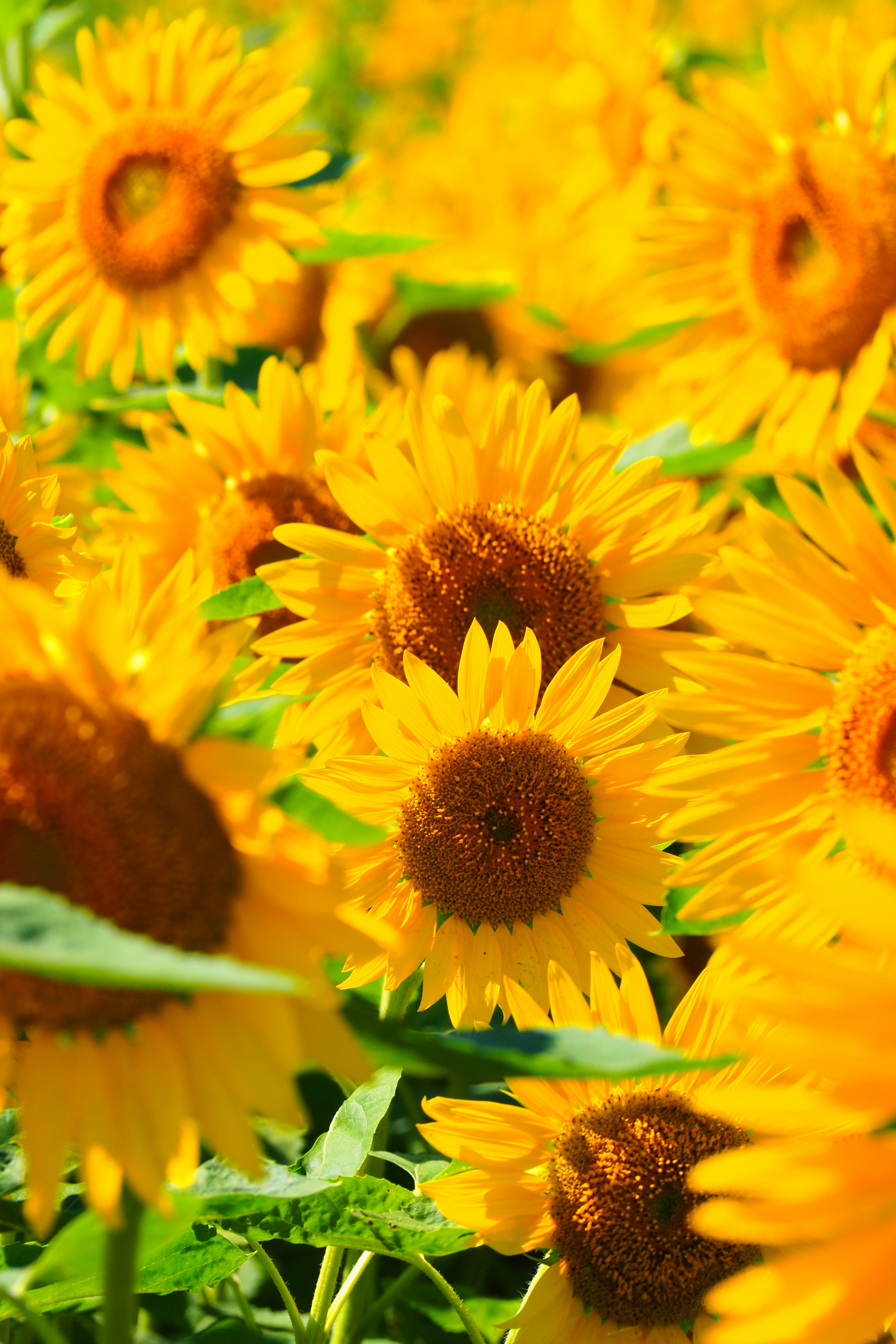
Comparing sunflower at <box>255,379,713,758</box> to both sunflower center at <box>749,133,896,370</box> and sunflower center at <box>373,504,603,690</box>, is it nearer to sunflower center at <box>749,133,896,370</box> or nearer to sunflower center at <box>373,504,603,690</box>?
sunflower center at <box>373,504,603,690</box>

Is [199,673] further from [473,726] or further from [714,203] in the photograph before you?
[714,203]

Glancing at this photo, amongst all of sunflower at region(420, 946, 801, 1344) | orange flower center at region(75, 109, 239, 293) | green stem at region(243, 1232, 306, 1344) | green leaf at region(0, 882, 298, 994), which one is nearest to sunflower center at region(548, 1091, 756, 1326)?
sunflower at region(420, 946, 801, 1344)

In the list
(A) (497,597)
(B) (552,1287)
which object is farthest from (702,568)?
(B) (552,1287)

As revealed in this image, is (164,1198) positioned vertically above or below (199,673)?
below

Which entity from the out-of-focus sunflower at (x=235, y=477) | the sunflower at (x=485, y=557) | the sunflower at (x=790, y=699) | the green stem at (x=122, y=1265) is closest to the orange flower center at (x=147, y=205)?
the out-of-focus sunflower at (x=235, y=477)

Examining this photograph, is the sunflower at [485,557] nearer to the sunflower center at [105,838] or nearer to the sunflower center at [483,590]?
the sunflower center at [483,590]
